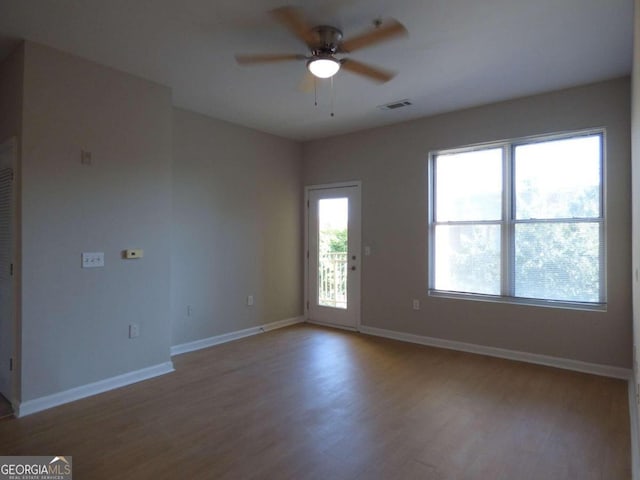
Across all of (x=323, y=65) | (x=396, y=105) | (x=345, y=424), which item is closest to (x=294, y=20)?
(x=323, y=65)

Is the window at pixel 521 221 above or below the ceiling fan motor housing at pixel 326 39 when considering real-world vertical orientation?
below

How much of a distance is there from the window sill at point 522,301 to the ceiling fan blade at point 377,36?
10.2 feet

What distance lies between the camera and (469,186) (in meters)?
4.54

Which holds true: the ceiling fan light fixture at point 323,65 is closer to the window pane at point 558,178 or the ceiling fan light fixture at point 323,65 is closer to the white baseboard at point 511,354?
the window pane at point 558,178

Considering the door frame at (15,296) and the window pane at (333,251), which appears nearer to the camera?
the door frame at (15,296)

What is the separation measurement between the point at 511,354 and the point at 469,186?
1.98 meters

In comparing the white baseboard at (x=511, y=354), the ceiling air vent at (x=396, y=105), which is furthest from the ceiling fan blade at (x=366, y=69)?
the white baseboard at (x=511, y=354)

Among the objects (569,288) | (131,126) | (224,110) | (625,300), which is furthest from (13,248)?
(625,300)

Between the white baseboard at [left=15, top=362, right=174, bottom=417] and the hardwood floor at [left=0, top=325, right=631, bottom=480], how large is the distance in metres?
0.09

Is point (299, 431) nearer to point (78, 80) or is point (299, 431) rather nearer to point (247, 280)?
point (247, 280)

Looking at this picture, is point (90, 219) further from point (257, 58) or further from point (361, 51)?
point (361, 51)

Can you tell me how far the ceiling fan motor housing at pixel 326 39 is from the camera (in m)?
2.64

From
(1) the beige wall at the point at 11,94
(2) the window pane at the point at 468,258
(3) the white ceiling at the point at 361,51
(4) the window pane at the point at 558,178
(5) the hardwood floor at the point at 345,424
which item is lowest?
(5) the hardwood floor at the point at 345,424

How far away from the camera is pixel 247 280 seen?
5.16 metres
